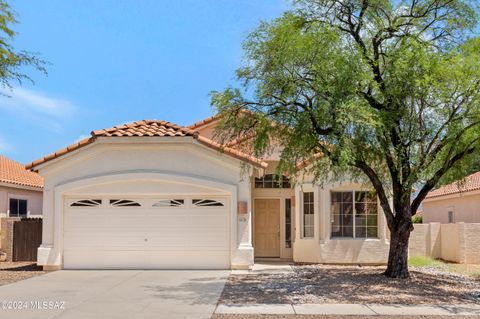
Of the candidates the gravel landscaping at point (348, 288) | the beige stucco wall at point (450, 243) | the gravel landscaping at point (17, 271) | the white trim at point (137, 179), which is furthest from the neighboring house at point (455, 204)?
the gravel landscaping at point (17, 271)

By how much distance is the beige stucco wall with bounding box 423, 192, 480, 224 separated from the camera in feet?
84.8

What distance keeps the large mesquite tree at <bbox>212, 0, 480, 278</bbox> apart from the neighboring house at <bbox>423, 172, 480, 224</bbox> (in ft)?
32.0

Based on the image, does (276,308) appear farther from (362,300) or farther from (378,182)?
(378,182)

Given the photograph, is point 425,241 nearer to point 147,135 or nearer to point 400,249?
point 400,249

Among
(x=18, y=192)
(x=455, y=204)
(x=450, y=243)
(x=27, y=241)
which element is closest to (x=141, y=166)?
(x=27, y=241)

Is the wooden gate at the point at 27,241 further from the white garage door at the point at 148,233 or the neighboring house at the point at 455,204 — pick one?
the neighboring house at the point at 455,204

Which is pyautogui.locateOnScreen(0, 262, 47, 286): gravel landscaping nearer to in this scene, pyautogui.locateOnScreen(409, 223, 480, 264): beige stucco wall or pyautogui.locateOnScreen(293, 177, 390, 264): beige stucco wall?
pyautogui.locateOnScreen(293, 177, 390, 264): beige stucco wall

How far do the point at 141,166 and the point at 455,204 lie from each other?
1882 cm

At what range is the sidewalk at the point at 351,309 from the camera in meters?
10.2

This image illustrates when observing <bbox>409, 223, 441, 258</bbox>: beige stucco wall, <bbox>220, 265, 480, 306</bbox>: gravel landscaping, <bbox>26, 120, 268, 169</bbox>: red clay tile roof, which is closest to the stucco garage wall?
<bbox>26, 120, 268, 169</bbox>: red clay tile roof

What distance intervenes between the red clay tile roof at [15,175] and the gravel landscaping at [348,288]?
13.6 metres

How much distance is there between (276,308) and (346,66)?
5.53 meters

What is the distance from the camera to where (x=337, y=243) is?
59.7ft

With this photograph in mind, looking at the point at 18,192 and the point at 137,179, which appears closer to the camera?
the point at 137,179
